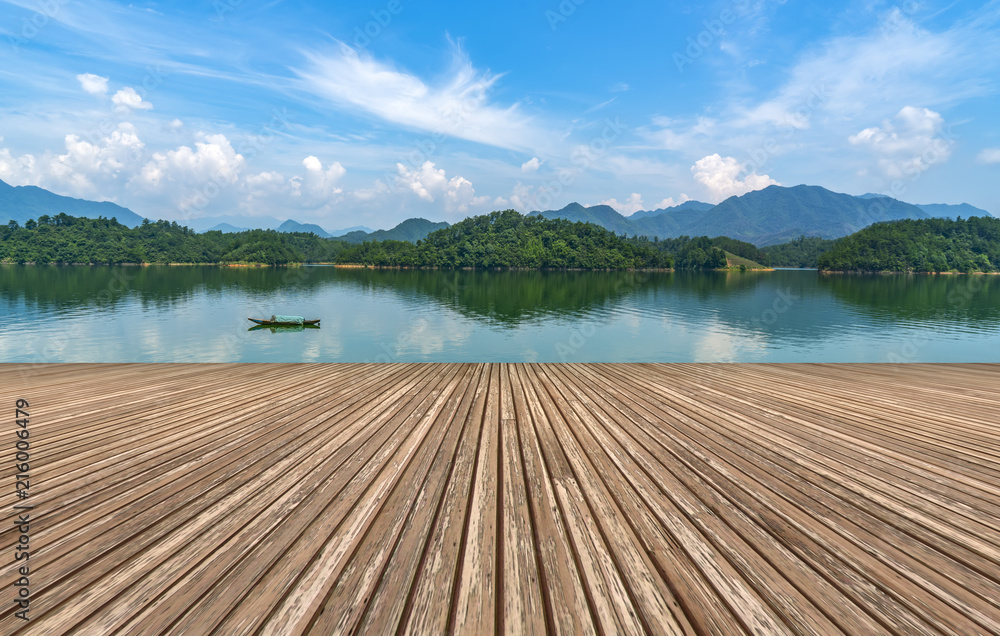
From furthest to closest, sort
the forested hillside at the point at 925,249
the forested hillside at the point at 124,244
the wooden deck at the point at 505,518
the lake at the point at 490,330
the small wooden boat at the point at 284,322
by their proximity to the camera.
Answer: the forested hillside at the point at 124,244 → the forested hillside at the point at 925,249 → the small wooden boat at the point at 284,322 → the lake at the point at 490,330 → the wooden deck at the point at 505,518

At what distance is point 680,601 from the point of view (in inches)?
86.6

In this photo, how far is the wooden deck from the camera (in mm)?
2141

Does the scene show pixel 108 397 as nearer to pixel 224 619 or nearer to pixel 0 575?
pixel 0 575

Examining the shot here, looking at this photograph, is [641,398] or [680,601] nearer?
[680,601]

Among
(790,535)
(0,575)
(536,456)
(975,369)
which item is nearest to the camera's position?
(0,575)

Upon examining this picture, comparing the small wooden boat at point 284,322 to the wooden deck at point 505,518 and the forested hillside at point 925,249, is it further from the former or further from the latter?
the forested hillside at point 925,249

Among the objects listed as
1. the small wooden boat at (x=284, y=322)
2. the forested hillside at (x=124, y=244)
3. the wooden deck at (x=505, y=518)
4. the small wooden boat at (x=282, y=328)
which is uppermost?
the forested hillside at (x=124, y=244)

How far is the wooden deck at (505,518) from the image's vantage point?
7.02 ft

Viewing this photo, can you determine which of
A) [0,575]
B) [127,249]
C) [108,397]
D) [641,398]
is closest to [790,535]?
[641,398]

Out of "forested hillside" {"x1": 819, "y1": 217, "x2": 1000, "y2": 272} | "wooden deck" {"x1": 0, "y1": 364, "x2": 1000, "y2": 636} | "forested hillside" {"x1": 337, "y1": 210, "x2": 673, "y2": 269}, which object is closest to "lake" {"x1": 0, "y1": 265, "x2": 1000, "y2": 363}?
"wooden deck" {"x1": 0, "y1": 364, "x2": 1000, "y2": 636}

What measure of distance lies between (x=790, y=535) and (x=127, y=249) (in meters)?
185

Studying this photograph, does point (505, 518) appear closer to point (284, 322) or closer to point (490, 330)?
point (490, 330)

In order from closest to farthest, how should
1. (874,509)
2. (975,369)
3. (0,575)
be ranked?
(0,575) < (874,509) < (975,369)

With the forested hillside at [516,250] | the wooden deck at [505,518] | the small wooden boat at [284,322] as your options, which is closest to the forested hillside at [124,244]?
the forested hillside at [516,250]
